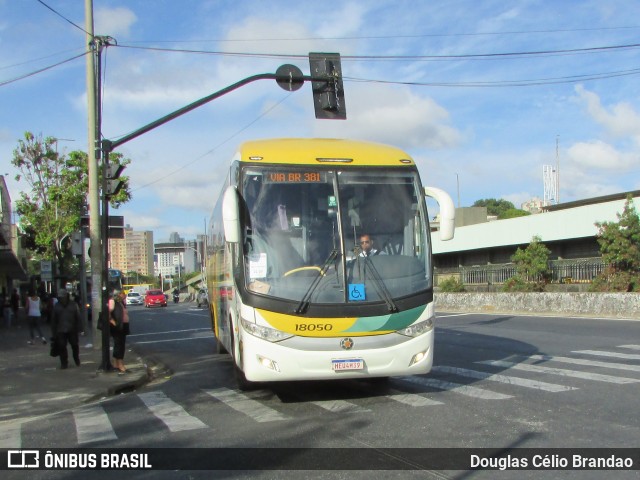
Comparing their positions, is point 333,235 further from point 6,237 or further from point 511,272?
point 511,272

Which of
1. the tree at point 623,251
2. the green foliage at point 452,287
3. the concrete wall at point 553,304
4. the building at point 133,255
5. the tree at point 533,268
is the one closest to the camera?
the concrete wall at point 553,304

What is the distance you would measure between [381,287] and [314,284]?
0.87m

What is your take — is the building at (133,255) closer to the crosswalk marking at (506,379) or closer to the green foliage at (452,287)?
the green foliage at (452,287)

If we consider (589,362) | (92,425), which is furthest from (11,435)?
(589,362)

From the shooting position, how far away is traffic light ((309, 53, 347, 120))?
1405cm

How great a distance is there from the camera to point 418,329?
8.66 meters

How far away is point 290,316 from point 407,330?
5.05 feet

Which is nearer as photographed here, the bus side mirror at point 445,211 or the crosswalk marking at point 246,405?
the crosswalk marking at point 246,405

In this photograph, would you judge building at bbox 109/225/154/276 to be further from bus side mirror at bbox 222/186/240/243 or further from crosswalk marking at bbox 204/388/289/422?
bus side mirror at bbox 222/186/240/243

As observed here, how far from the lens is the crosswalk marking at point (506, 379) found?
9.41 meters

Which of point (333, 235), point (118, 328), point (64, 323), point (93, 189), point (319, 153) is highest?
point (93, 189)

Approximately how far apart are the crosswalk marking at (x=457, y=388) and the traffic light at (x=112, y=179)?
6653 mm

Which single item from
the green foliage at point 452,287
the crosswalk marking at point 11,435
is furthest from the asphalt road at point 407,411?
the green foliage at point 452,287

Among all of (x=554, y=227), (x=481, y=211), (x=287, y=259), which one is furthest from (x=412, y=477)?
(x=481, y=211)
